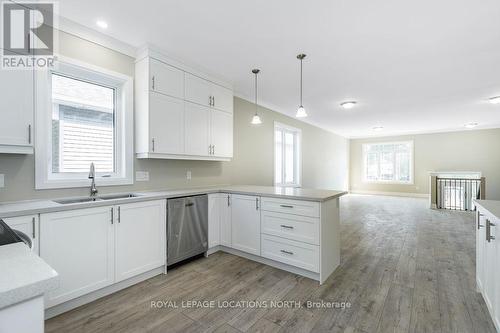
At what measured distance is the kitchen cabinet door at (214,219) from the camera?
323 cm

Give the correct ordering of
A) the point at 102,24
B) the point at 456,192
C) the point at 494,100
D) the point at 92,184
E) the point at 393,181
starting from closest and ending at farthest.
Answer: the point at 102,24 → the point at 92,184 → the point at 494,100 → the point at 456,192 → the point at 393,181

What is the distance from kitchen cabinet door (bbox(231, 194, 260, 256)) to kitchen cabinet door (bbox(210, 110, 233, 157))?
2.54ft

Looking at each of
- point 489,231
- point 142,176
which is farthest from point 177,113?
point 489,231

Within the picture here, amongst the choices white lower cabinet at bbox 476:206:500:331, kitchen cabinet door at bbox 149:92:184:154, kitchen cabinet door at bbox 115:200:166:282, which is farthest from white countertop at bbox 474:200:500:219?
kitchen cabinet door at bbox 149:92:184:154

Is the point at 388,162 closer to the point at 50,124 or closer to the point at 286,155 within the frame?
the point at 286,155

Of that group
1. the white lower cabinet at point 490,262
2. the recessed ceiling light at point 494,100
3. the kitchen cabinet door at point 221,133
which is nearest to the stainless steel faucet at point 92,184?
the kitchen cabinet door at point 221,133

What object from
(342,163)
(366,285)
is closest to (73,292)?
(366,285)

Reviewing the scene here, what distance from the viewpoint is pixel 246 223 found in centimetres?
316

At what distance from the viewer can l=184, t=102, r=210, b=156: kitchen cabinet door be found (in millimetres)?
3148

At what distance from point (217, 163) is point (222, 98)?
3.52 ft

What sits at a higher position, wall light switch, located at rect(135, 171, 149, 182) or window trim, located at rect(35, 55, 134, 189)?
window trim, located at rect(35, 55, 134, 189)

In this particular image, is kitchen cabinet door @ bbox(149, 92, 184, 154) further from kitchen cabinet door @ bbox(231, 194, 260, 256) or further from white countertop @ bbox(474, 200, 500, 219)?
white countertop @ bbox(474, 200, 500, 219)

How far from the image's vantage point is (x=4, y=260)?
32.2 inches

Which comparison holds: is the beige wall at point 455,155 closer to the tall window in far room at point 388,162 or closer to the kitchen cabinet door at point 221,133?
the tall window in far room at point 388,162
